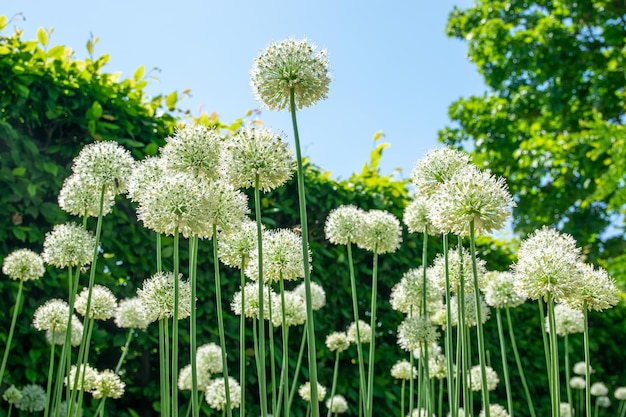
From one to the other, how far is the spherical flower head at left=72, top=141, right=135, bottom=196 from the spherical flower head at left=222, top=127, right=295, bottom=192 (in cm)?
57

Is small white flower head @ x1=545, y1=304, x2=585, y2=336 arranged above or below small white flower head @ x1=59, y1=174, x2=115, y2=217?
below

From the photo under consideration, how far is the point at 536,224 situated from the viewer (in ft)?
39.6

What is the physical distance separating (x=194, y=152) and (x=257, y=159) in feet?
0.78

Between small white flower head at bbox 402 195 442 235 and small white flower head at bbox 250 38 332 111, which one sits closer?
small white flower head at bbox 250 38 332 111

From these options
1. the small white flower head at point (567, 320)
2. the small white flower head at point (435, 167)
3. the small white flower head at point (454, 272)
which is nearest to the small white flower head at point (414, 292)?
the small white flower head at point (454, 272)

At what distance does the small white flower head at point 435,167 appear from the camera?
7.50 feet

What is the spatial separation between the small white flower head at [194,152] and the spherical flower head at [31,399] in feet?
6.72

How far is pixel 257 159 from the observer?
1.92 m

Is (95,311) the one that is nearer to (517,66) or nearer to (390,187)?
(390,187)

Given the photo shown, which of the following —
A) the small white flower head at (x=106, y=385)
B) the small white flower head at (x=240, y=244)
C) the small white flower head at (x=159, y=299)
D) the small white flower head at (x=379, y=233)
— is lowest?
the small white flower head at (x=106, y=385)

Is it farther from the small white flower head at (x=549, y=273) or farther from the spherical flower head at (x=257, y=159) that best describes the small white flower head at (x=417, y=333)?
the spherical flower head at (x=257, y=159)

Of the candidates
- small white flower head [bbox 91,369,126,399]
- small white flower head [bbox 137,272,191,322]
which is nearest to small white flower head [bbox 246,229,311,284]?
small white flower head [bbox 137,272,191,322]

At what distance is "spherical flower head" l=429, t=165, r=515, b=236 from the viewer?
1.86m

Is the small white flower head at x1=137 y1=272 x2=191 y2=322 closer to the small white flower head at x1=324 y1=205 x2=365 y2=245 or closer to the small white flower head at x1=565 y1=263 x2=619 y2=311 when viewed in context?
the small white flower head at x1=324 y1=205 x2=365 y2=245
